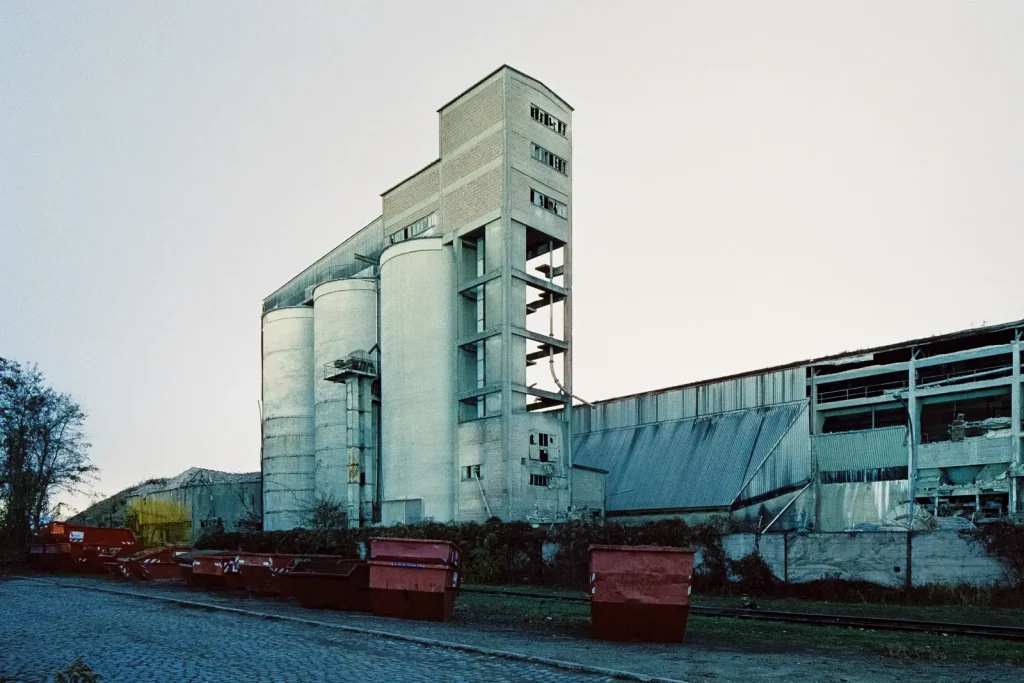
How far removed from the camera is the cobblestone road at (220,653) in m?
9.75

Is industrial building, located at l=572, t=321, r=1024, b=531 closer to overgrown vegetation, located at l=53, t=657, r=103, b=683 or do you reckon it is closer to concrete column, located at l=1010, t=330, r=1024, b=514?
concrete column, located at l=1010, t=330, r=1024, b=514

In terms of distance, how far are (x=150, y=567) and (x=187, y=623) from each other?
1586 centimetres

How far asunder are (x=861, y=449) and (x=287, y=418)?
37.3 meters

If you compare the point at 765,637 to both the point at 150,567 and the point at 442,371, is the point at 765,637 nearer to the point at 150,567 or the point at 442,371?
the point at 150,567

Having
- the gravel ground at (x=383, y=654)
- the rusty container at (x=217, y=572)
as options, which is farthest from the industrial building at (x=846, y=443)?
the rusty container at (x=217, y=572)

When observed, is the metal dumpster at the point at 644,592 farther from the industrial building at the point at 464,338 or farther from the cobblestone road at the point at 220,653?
the industrial building at the point at 464,338

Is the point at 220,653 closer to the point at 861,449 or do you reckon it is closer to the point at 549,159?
the point at 861,449

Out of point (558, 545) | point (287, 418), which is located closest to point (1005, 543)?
point (558, 545)

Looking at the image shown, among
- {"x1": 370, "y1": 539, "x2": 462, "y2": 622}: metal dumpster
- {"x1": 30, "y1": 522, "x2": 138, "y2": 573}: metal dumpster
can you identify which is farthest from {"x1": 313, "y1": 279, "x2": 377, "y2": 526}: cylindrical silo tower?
{"x1": 370, "y1": 539, "x2": 462, "y2": 622}: metal dumpster

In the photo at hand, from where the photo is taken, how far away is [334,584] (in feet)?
60.7

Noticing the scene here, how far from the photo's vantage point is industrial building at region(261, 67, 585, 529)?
45562mm

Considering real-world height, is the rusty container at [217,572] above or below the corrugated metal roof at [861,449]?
below

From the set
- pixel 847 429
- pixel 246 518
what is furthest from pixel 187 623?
pixel 246 518

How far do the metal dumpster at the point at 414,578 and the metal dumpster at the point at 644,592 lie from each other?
3862 millimetres
